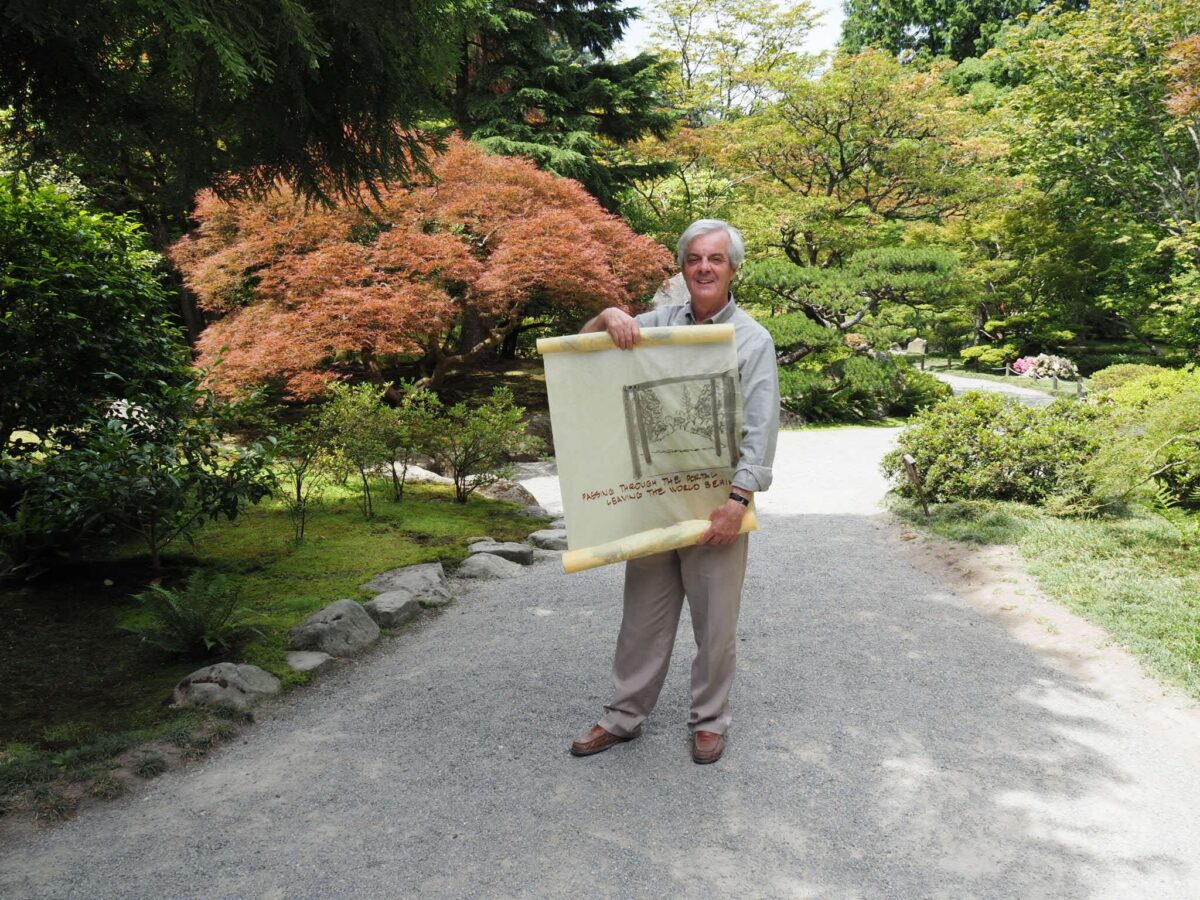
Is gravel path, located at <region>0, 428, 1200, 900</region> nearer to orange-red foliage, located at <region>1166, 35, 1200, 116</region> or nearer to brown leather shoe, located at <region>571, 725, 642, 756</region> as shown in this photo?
brown leather shoe, located at <region>571, 725, 642, 756</region>

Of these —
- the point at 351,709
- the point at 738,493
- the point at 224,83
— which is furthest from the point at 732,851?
the point at 224,83

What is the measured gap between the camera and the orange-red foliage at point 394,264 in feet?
26.5

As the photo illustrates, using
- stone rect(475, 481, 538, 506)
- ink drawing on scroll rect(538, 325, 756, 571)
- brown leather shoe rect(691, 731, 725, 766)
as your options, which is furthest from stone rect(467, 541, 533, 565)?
ink drawing on scroll rect(538, 325, 756, 571)

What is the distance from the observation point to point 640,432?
7.94 feet

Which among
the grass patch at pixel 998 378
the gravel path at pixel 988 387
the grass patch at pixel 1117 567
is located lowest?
the grass patch at pixel 998 378

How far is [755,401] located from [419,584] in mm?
2676

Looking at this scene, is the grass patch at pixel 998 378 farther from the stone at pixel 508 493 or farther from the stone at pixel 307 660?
the stone at pixel 307 660

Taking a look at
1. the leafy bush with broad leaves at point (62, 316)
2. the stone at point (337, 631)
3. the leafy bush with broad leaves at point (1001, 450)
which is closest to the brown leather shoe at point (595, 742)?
the stone at point (337, 631)

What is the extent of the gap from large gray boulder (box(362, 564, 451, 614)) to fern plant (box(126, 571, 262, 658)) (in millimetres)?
902

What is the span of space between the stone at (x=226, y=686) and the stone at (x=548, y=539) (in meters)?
2.59

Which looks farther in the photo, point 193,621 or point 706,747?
point 193,621

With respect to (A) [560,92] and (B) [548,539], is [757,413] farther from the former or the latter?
(A) [560,92]

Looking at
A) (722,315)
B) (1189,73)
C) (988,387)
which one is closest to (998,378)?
(988,387)

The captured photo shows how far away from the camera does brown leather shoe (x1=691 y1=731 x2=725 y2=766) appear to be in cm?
257
